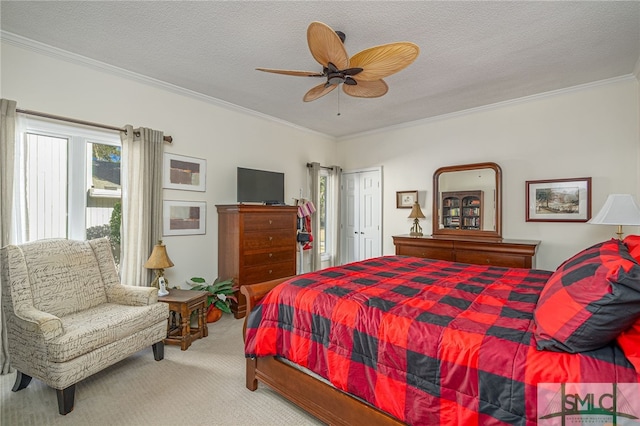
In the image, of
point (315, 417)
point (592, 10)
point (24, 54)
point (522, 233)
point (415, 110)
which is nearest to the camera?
point (315, 417)

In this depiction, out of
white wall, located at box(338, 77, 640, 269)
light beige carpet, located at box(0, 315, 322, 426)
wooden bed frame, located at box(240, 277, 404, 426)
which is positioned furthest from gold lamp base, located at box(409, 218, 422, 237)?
light beige carpet, located at box(0, 315, 322, 426)

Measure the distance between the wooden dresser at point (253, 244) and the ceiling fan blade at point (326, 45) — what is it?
212 cm

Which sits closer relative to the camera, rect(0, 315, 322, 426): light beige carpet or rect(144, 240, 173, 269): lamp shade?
rect(0, 315, 322, 426): light beige carpet

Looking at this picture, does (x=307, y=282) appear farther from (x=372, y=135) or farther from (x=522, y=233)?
(x=372, y=135)

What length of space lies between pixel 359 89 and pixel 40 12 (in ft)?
8.38

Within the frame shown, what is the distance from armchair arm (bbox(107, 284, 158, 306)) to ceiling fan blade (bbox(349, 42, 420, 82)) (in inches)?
101

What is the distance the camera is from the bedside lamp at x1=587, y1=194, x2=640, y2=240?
263 centimetres

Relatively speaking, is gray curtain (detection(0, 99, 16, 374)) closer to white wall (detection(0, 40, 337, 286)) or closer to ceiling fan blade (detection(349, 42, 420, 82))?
white wall (detection(0, 40, 337, 286))

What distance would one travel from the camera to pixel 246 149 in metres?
4.33

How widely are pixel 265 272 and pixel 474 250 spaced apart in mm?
2785

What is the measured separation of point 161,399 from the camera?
2041 mm

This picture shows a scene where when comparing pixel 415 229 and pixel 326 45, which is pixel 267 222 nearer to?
pixel 415 229

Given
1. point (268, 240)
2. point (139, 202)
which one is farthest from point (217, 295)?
point (139, 202)

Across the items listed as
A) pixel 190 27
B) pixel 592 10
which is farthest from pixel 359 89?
pixel 592 10
